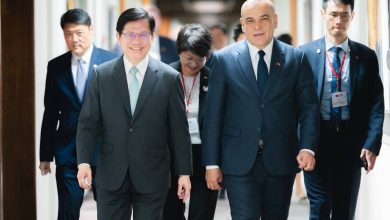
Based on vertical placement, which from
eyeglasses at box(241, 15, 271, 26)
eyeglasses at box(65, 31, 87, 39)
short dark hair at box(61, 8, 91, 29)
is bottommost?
eyeglasses at box(241, 15, 271, 26)

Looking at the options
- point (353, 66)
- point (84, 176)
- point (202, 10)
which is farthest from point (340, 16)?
point (202, 10)

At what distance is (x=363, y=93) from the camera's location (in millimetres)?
4391

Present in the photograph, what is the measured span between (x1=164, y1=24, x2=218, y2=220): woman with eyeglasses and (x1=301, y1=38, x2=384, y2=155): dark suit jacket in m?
0.71

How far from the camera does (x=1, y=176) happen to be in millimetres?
4664

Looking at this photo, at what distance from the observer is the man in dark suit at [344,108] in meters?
4.36

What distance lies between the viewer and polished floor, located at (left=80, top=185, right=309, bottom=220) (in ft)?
22.2

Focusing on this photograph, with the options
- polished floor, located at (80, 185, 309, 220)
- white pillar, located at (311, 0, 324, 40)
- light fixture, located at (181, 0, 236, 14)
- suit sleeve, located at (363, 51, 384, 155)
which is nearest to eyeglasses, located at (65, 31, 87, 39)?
suit sleeve, located at (363, 51, 384, 155)

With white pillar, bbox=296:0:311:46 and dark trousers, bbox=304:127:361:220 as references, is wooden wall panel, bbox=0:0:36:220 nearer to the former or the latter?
dark trousers, bbox=304:127:361:220

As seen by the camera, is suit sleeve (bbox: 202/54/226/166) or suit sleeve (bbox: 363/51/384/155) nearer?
suit sleeve (bbox: 202/54/226/166)

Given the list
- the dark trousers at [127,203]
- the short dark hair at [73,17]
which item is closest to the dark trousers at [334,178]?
the dark trousers at [127,203]

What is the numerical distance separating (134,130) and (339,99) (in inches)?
55.7

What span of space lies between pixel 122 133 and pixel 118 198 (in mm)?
341

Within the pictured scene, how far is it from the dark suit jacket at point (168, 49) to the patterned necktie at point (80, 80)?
2.56m

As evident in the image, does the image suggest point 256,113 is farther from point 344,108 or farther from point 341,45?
point 341,45
